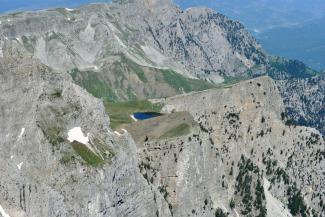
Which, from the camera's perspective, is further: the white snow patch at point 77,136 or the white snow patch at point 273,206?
the white snow patch at point 273,206

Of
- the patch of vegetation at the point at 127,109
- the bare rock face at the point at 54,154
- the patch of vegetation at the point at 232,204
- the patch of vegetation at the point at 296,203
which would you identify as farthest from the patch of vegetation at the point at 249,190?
the bare rock face at the point at 54,154

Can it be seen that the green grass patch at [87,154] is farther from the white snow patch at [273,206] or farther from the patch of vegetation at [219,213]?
the white snow patch at [273,206]

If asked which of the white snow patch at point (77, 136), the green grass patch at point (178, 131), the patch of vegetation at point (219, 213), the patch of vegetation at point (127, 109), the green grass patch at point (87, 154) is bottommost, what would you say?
the patch of vegetation at point (219, 213)

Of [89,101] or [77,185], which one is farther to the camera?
[89,101]

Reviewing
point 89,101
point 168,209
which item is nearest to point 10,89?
point 89,101

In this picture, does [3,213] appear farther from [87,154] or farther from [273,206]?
[273,206]

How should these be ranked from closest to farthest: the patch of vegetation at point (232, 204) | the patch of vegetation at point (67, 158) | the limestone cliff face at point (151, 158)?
1. the limestone cliff face at point (151, 158)
2. the patch of vegetation at point (67, 158)
3. the patch of vegetation at point (232, 204)

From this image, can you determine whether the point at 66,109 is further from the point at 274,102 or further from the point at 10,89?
the point at 274,102
